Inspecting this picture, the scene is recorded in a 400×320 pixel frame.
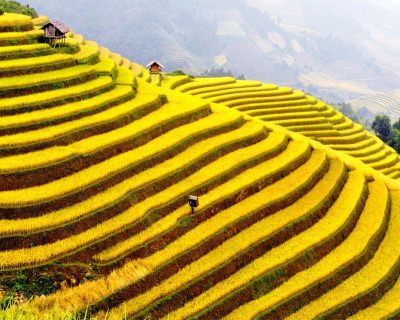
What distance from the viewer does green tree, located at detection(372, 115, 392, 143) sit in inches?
2349

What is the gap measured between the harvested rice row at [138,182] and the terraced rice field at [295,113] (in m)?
11.3

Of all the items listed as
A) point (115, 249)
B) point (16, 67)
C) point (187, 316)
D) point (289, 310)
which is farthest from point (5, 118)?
point (289, 310)

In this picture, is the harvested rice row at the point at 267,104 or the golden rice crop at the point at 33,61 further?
the harvested rice row at the point at 267,104

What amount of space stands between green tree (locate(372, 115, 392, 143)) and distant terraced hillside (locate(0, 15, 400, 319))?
129 ft

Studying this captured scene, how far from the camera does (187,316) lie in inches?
512

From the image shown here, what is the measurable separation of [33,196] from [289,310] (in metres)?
8.98

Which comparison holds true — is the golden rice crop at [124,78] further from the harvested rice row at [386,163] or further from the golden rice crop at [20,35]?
the harvested rice row at [386,163]

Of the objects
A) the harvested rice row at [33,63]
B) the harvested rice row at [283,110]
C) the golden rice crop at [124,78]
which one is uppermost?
the harvested rice row at [33,63]

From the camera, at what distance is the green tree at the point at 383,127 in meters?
59.7

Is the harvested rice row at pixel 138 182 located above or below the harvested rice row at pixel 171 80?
below

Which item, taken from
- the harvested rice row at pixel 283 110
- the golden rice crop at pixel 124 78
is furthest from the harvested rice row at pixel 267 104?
the golden rice crop at pixel 124 78

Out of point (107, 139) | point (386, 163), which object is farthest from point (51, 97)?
point (386, 163)

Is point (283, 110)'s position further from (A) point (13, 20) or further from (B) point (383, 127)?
(B) point (383, 127)

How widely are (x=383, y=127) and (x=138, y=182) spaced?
5104 cm
